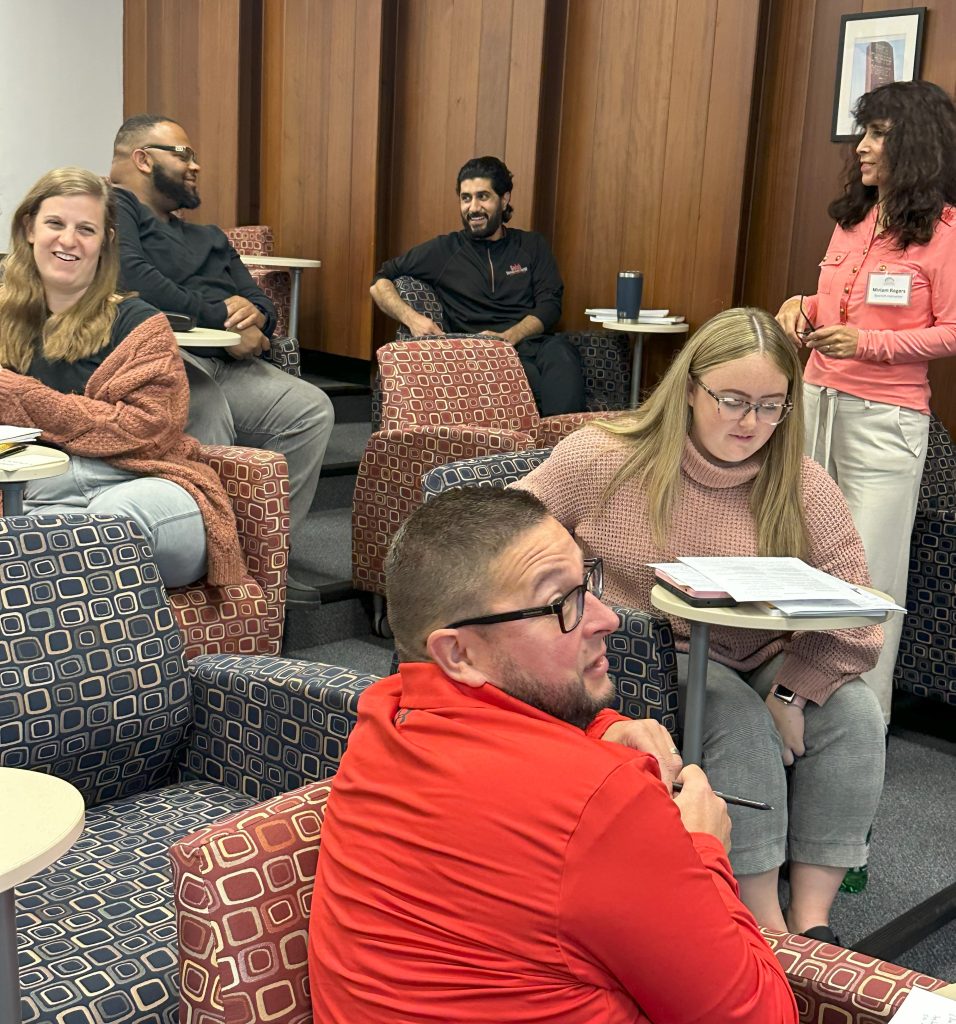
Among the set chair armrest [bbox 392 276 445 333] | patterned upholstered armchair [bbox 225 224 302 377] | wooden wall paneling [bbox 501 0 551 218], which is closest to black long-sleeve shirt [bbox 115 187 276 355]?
chair armrest [bbox 392 276 445 333]

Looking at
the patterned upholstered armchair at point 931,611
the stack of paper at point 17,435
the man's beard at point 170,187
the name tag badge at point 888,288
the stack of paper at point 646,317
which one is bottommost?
the patterned upholstered armchair at point 931,611

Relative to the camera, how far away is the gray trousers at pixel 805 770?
87.1 inches

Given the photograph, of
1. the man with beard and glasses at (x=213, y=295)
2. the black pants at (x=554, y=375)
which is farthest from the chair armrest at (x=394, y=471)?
the black pants at (x=554, y=375)

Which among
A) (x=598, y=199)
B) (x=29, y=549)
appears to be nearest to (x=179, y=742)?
(x=29, y=549)

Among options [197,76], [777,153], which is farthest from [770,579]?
[197,76]

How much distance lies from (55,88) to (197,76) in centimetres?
91

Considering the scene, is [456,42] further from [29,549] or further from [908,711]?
[29,549]

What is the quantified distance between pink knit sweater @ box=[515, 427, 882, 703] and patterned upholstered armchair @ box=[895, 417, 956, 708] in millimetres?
1218

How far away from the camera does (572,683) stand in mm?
1248

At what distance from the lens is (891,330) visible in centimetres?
324

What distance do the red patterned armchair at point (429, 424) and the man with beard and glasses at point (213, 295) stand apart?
1.20ft

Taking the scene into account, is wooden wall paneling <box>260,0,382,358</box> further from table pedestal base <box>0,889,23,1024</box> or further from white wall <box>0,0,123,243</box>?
table pedestal base <box>0,889,23,1024</box>

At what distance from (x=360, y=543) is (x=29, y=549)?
2063 millimetres

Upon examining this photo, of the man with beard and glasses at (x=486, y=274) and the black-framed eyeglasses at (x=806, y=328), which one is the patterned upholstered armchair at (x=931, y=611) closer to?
the black-framed eyeglasses at (x=806, y=328)
